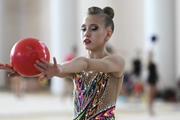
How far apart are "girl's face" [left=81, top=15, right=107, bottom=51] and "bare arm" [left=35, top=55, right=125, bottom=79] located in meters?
0.13

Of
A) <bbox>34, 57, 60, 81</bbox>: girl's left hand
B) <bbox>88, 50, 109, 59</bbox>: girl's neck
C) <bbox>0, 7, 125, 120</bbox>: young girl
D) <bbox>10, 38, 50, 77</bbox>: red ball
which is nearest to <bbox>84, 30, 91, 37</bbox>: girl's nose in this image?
<bbox>0, 7, 125, 120</bbox>: young girl

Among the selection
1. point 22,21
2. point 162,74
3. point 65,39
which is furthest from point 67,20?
point 22,21

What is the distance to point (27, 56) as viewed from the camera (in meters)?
2.15

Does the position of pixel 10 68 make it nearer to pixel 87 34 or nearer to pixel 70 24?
pixel 87 34

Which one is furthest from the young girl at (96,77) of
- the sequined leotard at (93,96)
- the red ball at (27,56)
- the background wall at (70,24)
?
the background wall at (70,24)

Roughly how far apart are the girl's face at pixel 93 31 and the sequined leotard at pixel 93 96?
0.20 meters

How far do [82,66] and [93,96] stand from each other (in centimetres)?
31

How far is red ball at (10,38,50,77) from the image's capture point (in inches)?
84.3

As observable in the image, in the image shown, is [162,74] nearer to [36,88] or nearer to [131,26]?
[131,26]

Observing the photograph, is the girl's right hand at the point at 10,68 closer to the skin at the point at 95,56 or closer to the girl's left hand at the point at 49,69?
the skin at the point at 95,56

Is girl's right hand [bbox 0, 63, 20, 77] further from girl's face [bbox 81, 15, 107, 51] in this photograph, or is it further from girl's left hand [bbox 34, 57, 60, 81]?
girl's face [bbox 81, 15, 107, 51]

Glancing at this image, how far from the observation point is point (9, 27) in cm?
1722

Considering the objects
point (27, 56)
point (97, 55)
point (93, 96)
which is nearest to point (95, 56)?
point (97, 55)

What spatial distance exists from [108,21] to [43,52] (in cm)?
58
